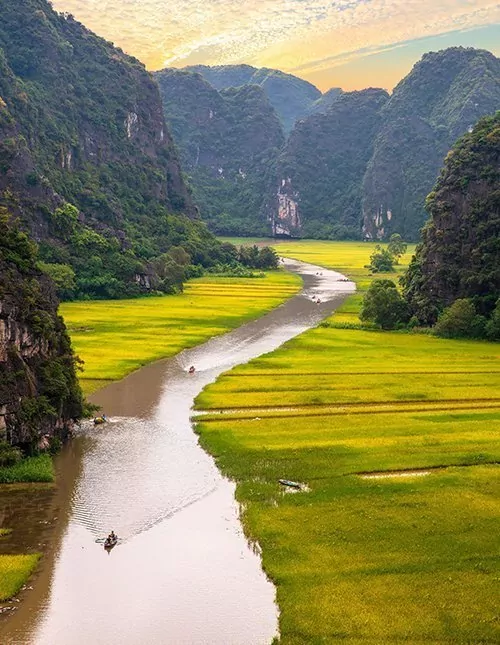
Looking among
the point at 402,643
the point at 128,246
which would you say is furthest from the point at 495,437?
the point at 128,246

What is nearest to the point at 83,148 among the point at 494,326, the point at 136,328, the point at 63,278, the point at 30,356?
the point at 63,278

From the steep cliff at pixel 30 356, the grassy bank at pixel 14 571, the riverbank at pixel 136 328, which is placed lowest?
the grassy bank at pixel 14 571

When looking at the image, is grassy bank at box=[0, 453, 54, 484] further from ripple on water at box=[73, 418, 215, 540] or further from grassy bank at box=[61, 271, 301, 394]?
grassy bank at box=[61, 271, 301, 394]

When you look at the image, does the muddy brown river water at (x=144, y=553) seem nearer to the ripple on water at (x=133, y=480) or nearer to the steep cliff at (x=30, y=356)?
the ripple on water at (x=133, y=480)

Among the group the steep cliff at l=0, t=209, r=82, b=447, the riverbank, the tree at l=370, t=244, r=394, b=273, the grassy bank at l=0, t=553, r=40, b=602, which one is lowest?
the grassy bank at l=0, t=553, r=40, b=602

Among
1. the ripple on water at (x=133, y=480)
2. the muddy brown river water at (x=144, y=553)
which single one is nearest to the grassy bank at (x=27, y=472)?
the muddy brown river water at (x=144, y=553)

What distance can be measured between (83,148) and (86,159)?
227 cm

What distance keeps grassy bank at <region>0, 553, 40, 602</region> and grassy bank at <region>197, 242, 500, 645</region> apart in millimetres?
7092

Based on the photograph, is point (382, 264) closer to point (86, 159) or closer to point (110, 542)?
point (86, 159)

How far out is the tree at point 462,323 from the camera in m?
67.7

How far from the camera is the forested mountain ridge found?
97875 millimetres

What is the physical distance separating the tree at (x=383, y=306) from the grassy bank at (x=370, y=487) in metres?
16.9

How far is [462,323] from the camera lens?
2657 inches

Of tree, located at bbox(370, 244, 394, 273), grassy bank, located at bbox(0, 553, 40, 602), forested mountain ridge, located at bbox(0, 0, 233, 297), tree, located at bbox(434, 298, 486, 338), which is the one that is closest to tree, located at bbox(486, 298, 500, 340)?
tree, located at bbox(434, 298, 486, 338)
